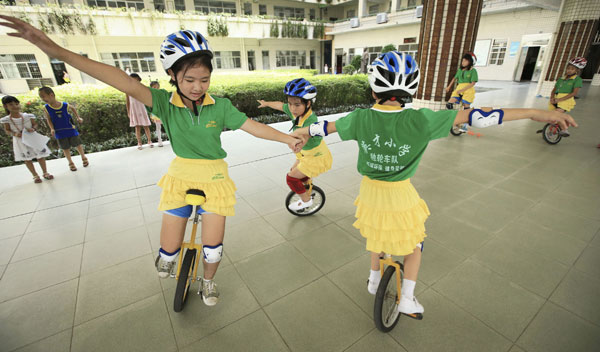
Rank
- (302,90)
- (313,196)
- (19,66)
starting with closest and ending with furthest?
(302,90) → (313,196) → (19,66)

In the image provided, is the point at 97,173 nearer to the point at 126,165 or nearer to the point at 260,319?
the point at 126,165

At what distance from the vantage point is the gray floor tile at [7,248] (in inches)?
124

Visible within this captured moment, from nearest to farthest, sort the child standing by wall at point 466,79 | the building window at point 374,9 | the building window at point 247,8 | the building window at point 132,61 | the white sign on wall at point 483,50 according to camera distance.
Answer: the child standing by wall at point 466,79 → the white sign on wall at point 483,50 → the building window at point 132,61 → the building window at point 247,8 → the building window at point 374,9

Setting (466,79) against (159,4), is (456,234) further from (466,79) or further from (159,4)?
(159,4)

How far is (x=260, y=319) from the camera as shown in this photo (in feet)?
7.72

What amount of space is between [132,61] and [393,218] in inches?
1049

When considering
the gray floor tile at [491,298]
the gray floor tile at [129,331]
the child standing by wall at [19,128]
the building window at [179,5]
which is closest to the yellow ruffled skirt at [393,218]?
the gray floor tile at [491,298]

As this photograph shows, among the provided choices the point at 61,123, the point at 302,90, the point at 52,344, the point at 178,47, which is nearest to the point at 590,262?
the point at 302,90

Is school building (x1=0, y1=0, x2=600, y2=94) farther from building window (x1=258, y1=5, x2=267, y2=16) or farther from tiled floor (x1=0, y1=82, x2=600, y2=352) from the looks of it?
tiled floor (x1=0, y1=82, x2=600, y2=352)

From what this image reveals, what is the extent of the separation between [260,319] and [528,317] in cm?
219

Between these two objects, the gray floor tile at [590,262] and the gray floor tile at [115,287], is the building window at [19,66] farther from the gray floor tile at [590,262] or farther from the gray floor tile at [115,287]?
the gray floor tile at [590,262]

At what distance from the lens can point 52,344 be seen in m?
2.17

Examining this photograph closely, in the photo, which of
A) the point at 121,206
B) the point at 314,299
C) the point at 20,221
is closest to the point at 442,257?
the point at 314,299

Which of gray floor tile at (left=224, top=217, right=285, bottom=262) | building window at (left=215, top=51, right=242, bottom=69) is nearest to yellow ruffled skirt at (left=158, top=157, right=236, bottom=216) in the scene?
gray floor tile at (left=224, top=217, right=285, bottom=262)
